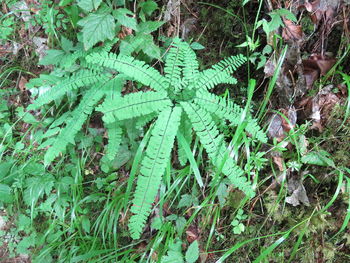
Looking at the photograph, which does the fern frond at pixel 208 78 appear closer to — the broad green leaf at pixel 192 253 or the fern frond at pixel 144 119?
the fern frond at pixel 144 119

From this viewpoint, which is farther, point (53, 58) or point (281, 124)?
point (53, 58)

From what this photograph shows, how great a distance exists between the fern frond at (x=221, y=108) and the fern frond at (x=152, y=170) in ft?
0.85

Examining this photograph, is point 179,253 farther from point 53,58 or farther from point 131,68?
point 53,58

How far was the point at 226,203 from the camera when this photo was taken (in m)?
2.36

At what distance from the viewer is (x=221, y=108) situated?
2.10 m

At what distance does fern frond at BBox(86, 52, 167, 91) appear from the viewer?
2.13m

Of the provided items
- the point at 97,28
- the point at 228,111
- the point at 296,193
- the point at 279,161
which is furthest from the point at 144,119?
the point at 296,193

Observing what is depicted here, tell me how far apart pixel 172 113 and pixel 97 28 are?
0.98m

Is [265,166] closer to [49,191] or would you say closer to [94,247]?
[94,247]

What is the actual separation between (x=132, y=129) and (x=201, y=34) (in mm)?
1124

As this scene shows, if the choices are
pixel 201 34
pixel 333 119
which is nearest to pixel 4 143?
pixel 201 34

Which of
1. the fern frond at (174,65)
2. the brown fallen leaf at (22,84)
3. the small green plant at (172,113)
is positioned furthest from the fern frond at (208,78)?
the brown fallen leaf at (22,84)

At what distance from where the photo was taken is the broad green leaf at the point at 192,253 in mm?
2293

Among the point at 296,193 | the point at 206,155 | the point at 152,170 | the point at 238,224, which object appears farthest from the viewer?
the point at 206,155
